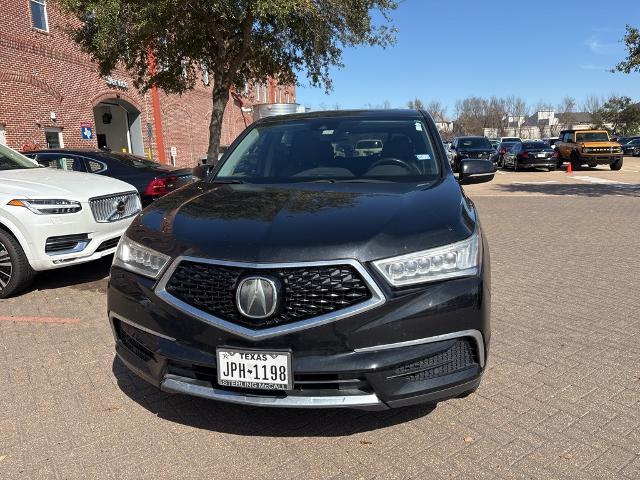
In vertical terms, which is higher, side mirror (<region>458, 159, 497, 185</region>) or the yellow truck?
side mirror (<region>458, 159, 497, 185</region>)

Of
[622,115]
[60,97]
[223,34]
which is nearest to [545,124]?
[622,115]

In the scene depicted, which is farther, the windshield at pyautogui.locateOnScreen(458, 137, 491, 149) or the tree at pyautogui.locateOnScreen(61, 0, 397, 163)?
the windshield at pyautogui.locateOnScreen(458, 137, 491, 149)

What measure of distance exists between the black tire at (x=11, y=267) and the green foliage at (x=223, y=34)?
598cm

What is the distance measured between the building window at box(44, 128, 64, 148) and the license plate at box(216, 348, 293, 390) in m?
18.0

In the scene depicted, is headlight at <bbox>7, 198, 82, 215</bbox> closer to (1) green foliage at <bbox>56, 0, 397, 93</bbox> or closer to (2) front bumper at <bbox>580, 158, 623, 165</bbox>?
(1) green foliage at <bbox>56, 0, 397, 93</bbox>

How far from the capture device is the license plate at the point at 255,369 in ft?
7.62

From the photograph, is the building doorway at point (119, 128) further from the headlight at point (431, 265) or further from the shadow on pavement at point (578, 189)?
the headlight at point (431, 265)

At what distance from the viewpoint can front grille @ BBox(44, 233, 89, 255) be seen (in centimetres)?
514

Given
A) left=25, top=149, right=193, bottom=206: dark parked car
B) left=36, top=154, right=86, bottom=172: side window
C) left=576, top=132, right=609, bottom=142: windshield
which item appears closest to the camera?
left=25, top=149, right=193, bottom=206: dark parked car

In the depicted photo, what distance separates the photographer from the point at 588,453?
2.55 meters

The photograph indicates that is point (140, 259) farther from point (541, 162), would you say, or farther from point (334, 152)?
point (541, 162)

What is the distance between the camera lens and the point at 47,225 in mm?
5066

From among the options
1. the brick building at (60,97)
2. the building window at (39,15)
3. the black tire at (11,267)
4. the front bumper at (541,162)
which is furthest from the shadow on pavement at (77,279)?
the front bumper at (541,162)

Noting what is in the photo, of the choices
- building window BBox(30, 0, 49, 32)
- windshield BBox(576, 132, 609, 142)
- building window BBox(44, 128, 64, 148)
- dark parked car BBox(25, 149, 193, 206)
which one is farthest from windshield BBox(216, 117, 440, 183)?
windshield BBox(576, 132, 609, 142)
